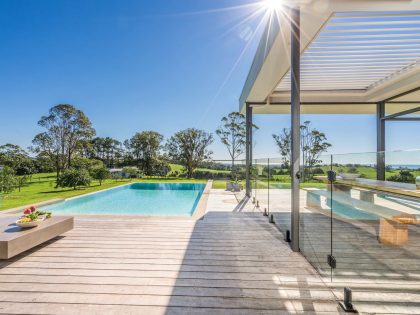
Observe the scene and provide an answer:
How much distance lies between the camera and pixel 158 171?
1955 centimetres

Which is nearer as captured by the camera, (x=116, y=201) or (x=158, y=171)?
(x=116, y=201)

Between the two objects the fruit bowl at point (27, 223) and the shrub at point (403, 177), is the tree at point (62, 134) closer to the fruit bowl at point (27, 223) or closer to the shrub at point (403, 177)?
the fruit bowl at point (27, 223)

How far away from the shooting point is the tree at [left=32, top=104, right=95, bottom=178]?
18359 mm

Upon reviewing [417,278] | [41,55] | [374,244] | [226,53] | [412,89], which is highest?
[41,55]

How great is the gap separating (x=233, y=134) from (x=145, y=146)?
9797mm

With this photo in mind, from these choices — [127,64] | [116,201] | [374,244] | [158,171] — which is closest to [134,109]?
[158,171]

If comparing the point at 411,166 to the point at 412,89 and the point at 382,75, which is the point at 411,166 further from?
the point at 412,89

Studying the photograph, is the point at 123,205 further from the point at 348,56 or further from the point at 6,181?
the point at 348,56

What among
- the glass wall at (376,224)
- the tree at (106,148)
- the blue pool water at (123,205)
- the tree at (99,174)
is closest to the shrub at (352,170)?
the glass wall at (376,224)

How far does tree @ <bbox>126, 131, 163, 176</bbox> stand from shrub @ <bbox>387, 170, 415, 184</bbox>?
20.9m

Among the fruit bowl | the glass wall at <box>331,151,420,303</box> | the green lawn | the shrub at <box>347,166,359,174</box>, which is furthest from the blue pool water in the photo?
the shrub at <box>347,166,359,174</box>

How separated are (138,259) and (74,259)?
795 mm

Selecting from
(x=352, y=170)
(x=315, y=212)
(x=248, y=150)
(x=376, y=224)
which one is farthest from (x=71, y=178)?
(x=376, y=224)

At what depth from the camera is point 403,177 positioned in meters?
1.88
